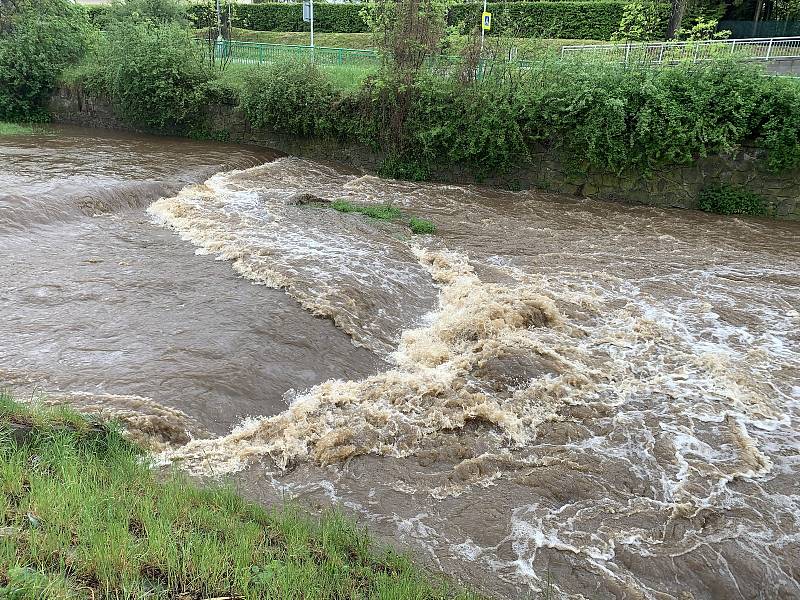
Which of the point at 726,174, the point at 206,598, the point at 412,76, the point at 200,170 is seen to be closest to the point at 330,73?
the point at 412,76

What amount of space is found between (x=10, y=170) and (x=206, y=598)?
1295 centimetres

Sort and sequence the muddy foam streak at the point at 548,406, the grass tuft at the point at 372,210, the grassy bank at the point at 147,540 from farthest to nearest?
the grass tuft at the point at 372,210
the muddy foam streak at the point at 548,406
the grassy bank at the point at 147,540

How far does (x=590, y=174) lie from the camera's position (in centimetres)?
1467

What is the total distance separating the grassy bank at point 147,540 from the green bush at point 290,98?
44.6 ft

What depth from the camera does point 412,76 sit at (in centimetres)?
1547

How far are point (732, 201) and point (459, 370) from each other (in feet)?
32.4

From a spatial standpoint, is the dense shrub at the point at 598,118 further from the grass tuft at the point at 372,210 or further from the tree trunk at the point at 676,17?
the tree trunk at the point at 676,17

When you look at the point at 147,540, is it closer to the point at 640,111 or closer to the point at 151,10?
the point at 640,111

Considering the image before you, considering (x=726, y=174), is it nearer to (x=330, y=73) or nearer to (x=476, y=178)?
(x=476, y=178)

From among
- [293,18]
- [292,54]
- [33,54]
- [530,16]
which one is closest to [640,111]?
[292,54]

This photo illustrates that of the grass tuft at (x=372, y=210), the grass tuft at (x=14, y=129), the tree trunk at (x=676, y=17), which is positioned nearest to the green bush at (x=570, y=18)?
the tree trunk at (x=676, y=17)

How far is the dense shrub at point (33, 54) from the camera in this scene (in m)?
20.3

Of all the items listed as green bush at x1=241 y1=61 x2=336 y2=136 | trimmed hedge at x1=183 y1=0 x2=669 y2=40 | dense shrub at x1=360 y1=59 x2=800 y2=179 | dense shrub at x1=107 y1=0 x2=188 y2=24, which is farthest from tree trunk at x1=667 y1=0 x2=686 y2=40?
dense shrub at x1=107 y1=0 x2=188 y2=24

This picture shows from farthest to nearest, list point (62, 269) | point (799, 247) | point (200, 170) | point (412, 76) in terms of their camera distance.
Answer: point (412, 76)
point (200, 170)
point (799, 247)
point (62, 269)
